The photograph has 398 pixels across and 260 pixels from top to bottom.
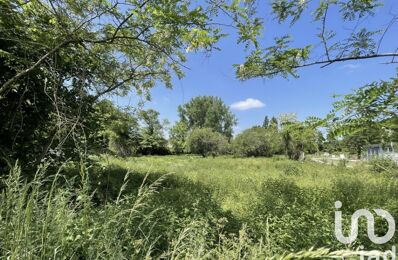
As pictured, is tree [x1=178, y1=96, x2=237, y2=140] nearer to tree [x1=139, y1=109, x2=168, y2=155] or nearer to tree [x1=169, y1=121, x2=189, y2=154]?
tree [x1=169, y1=121, x2=189, y2=154]

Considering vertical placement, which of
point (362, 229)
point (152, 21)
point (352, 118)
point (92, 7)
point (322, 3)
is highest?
point (322, 3)

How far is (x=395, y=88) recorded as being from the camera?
6.61ft

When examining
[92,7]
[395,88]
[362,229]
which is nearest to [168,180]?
[362,229]

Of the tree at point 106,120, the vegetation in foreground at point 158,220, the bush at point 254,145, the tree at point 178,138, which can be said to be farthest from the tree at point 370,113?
the tree at point 178,138

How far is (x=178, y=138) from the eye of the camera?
42.8m

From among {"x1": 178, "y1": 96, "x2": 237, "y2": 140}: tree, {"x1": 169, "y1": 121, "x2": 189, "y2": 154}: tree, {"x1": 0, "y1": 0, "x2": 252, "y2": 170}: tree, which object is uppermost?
{"x1": 178, "y1": 96, "x2": 237, "y2": 140}: tree

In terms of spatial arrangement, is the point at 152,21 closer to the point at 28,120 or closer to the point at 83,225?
the point at 83,225

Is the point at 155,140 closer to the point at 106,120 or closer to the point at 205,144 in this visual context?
the point at 205,144

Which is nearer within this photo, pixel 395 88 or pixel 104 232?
pixel 104 232

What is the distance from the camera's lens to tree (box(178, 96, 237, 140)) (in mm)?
56750

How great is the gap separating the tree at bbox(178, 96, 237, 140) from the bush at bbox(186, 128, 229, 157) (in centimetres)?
1937

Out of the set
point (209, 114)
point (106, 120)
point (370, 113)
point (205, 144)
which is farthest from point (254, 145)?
point (370, 113)

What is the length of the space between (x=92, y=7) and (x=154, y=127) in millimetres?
35235

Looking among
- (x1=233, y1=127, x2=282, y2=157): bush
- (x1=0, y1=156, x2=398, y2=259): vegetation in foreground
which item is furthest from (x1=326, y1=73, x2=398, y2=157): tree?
(x1=233, y1=127, x2=282, y2=157): bush
